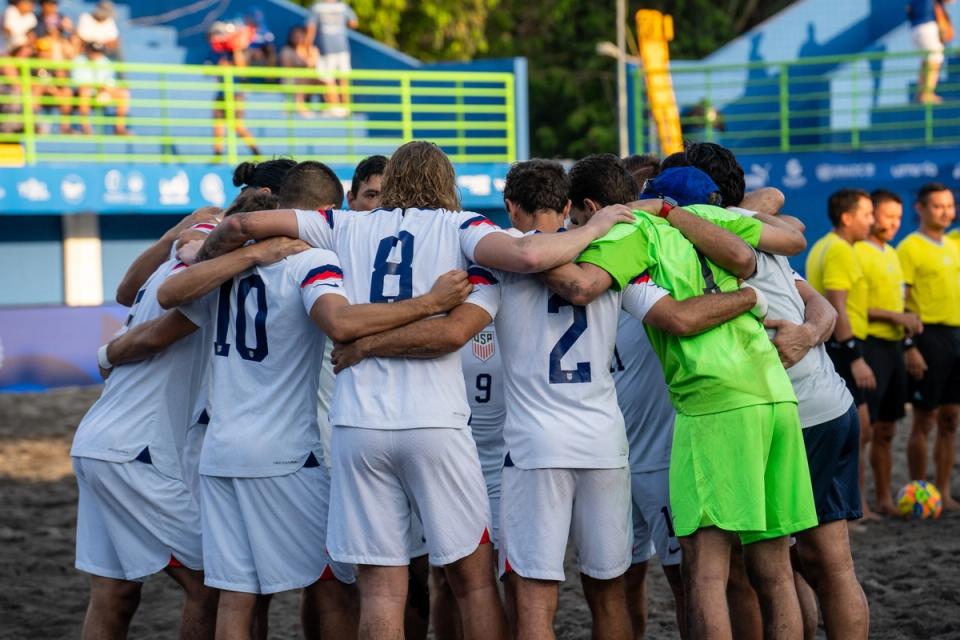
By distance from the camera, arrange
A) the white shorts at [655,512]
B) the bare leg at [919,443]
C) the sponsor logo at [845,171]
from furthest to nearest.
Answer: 1. the sponsor logo at [845,171]
2. the bare leg at [919,443]
3. the white shorts at [655,512]

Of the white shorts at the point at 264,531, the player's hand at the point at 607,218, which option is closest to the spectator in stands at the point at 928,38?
the player's hand at the point at 607,218

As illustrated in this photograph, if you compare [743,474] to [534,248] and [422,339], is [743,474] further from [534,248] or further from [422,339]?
[422,339]

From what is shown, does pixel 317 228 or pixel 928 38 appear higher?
pixel 928 38

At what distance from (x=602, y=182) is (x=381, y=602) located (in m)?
1.83

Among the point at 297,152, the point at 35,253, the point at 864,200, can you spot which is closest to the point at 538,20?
the point at 297,152

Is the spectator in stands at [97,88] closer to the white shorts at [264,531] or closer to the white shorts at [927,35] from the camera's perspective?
the white shorts at [927,35]

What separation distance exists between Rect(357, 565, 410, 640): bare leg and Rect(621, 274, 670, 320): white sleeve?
127 cm

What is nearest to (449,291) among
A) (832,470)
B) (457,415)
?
(457,415)

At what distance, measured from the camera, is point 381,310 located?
459 centimetres

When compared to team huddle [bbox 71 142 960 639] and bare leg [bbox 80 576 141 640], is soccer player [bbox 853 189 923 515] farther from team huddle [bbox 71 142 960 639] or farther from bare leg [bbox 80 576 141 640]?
bare leg [bbox 80 576 141 640]

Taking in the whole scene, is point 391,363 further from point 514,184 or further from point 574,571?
point 574,571

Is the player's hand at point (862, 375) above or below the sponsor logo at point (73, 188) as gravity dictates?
below

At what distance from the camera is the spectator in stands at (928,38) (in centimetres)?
2108

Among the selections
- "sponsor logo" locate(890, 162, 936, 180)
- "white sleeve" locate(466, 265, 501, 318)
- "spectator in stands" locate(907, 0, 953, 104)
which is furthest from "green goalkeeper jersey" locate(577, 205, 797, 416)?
"spectator in stands" locate(907, 0, 953, 104)
